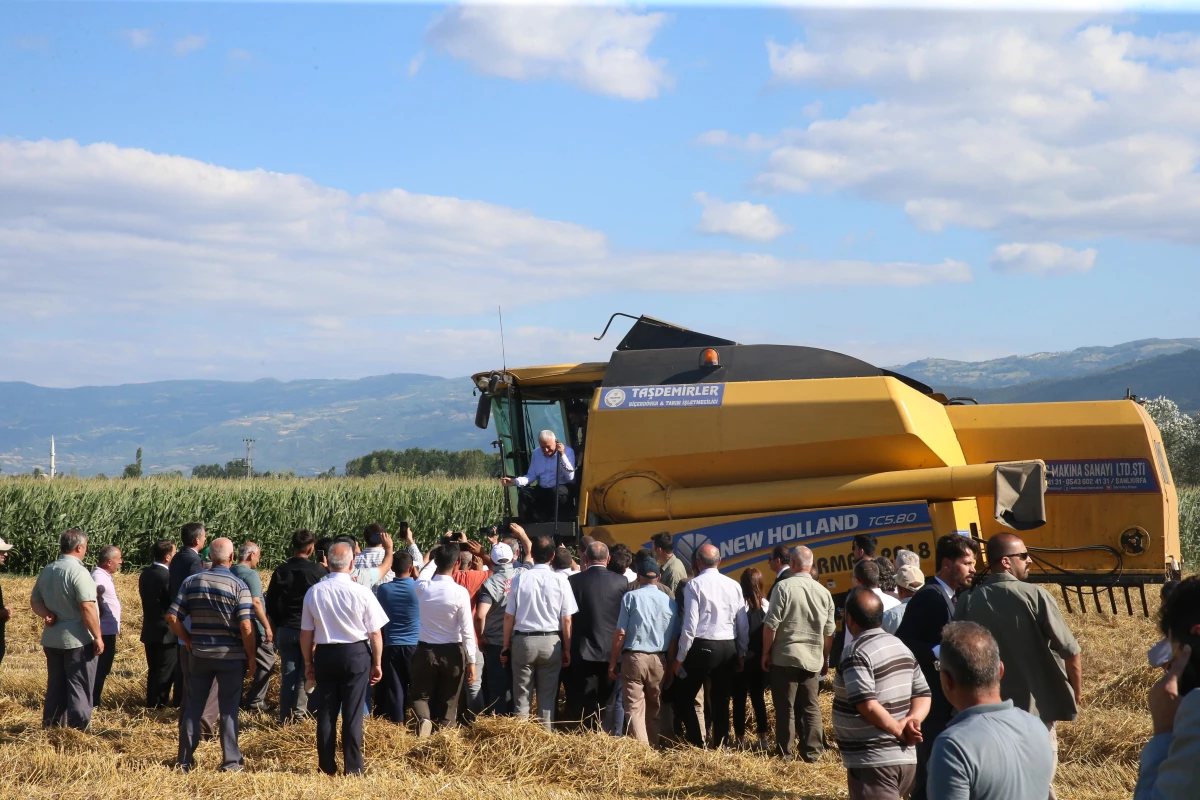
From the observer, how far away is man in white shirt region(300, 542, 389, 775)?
24.0ft

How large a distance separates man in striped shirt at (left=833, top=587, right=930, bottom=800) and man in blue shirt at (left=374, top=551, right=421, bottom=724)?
13.6 feet

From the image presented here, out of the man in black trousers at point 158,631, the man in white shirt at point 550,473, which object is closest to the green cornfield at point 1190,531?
the man in white shirt at point 550,473

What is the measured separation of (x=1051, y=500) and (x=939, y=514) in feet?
6.15

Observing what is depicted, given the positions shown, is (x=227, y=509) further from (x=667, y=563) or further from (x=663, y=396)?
(x=667, y=563)

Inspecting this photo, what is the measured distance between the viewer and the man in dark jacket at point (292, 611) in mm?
8891

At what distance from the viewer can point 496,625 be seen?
9.04 metres

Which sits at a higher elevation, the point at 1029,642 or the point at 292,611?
the point at 1029,642

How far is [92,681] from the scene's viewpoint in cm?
856

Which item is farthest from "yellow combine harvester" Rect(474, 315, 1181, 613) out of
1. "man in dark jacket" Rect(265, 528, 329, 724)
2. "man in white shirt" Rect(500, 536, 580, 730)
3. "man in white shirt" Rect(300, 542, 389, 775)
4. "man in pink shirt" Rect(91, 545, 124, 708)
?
"man in pink shirt" Rect(91, 545, 124, 708)

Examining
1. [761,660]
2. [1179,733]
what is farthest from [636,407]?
[1179,733]

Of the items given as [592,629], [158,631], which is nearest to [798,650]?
[592,629]

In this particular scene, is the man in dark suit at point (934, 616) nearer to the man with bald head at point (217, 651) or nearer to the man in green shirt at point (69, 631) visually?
the man with bald head at point (217, 651)

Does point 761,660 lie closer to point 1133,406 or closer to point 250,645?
point 250,645

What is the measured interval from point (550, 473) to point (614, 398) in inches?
54.8
